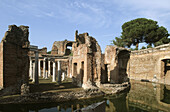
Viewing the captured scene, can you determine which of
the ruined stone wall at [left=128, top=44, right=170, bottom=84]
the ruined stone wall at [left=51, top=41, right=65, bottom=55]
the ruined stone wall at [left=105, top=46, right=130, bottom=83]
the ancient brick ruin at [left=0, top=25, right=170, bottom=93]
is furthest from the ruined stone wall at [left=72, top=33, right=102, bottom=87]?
the ruined stone wall at [left=51, top=41, right=65, bottom=55]

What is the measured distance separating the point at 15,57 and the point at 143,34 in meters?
27.6

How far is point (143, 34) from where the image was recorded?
28422mm

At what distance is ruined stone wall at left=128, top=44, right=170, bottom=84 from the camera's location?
15688mm

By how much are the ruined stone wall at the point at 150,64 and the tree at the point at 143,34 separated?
325 inches

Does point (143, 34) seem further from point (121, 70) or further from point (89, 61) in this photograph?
point (89, 61)

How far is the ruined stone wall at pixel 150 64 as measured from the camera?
51.5 feet

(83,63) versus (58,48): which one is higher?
(58,48)

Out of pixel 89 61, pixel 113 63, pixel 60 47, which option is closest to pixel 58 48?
pixel 60 47

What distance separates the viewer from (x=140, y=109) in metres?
6.86

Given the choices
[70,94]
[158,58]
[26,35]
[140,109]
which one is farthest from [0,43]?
[158,58]

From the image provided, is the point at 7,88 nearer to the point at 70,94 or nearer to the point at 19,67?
the point at 19,67

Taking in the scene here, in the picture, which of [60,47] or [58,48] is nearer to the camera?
[60,47]

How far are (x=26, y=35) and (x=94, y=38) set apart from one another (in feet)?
19.5

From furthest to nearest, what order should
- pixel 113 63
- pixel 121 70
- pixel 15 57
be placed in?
pixel 121 70 → pixel 113 63 → pixel 15 57
